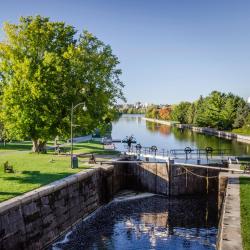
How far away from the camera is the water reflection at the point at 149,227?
2295cm

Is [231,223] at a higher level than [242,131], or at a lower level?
lower

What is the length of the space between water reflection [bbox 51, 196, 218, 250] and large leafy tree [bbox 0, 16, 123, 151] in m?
12.1

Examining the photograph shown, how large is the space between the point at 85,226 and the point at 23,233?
6.40 m

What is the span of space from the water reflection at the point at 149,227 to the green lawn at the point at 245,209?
3500 mm

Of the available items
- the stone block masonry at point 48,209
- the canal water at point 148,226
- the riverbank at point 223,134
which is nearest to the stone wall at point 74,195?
the stone block masonry at point 48,209

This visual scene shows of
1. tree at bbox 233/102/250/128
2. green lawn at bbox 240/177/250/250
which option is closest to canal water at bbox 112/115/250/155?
tree at bbox 233/102/250/128

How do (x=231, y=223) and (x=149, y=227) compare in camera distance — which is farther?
(x=149, y=227)

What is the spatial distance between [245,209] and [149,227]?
8114mm

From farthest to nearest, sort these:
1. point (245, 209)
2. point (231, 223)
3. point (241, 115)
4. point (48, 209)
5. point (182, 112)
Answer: point (182, 112), point (241, 115), point (48, 209), point (245, 209), point (231, 223)

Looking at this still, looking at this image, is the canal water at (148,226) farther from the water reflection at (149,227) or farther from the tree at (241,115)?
the tree at (241,115)

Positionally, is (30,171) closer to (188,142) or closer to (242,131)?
(188,142)

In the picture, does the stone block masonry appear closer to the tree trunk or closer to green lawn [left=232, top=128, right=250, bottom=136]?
the tree trunk

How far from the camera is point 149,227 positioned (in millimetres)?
26188

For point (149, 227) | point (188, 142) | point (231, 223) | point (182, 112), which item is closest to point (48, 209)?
point (149, 227)
